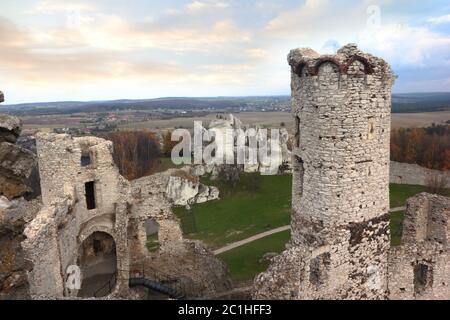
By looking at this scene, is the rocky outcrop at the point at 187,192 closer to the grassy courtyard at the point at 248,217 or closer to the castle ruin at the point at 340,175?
the grassy courtyard at the point at 248,217

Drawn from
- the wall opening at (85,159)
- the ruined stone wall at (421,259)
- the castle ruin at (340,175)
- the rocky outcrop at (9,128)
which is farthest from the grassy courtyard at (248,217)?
the rocky outcrop at (9,128)

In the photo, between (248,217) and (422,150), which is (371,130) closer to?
(248,217)

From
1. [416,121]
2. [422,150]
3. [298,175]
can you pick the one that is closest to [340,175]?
[298,175]

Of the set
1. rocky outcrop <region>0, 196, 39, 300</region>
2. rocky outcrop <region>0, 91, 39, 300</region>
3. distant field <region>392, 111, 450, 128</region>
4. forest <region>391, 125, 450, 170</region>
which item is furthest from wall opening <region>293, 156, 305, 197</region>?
distant field <region>392, 111, 450, 128</region>

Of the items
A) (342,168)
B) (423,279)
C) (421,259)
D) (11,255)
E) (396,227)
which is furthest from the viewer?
(396,227)

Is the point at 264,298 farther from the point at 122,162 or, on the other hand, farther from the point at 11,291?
the point at 122,162
